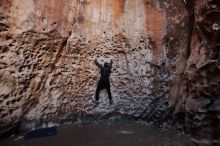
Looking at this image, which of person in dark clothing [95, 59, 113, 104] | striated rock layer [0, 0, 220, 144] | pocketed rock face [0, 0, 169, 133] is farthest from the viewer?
person in dark clothing [95, 59, 113, 104]

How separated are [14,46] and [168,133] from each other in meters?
3.57

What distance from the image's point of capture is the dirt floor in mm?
4621

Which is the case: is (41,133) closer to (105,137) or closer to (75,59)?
(105,137)

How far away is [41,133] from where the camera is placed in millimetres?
5109

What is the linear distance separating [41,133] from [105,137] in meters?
1.31

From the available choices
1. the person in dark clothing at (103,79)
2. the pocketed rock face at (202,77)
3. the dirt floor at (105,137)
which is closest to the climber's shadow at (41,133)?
the dirt floor at (105,137)

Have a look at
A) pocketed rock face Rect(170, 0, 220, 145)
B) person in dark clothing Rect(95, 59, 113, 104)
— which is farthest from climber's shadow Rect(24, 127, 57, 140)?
pocketed rock face Rect(170, 0, 220, 145)

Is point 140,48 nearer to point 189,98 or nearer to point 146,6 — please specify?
point 146,6

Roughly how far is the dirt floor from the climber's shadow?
0.06 metres

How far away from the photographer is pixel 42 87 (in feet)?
17.9

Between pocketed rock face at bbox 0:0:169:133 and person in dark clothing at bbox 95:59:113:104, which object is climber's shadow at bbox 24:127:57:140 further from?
person in dark clothing at bbox 95:59:113:104

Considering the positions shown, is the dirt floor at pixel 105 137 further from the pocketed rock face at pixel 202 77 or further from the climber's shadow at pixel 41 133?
the pocketed rock face at pixel 202 77

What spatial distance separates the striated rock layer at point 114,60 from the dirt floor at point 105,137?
0.34 meters

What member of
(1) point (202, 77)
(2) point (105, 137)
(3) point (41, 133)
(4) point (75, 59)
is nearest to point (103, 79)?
(4) point (75, 59)
